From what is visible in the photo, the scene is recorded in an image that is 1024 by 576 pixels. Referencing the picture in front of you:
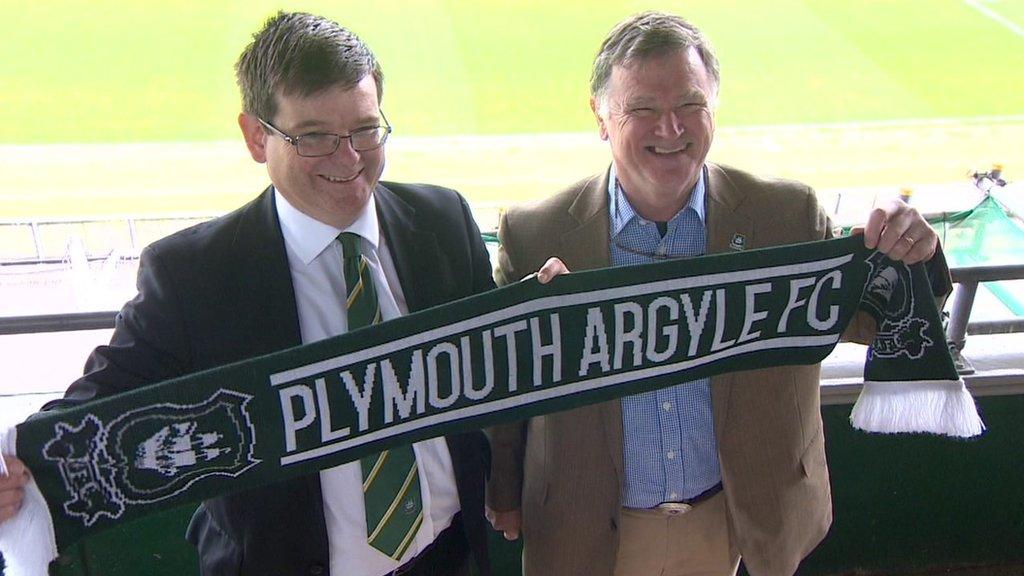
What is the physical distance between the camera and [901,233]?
1818mm

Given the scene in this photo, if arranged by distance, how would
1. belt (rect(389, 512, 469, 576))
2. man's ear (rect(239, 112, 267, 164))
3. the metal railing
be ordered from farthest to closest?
the metal railing → belt (rect(389, 512, 469, 576)) → man's ear (rect(239, 112, 267, 164))

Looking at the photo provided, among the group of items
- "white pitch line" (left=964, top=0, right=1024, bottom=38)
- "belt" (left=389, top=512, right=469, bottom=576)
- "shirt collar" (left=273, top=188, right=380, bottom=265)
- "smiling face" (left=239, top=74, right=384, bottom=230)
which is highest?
"white pitch line" (left=964, top=0, right=1024, bottom=38)

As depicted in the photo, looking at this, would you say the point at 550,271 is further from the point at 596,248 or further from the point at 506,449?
the point at 506,449

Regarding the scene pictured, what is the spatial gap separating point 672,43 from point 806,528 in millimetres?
1115

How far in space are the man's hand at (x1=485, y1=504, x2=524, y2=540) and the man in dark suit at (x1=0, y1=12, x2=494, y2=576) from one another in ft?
0.71

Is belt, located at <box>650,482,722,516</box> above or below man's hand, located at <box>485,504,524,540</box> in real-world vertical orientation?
above

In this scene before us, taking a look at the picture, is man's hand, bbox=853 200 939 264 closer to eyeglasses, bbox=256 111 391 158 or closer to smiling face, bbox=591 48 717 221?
smiling face, bbox=591 48 717 221

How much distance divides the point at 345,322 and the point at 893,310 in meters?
1.14

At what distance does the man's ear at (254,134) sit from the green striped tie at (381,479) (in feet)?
0.68

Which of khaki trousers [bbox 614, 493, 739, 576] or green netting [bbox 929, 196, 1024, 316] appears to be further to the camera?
green netting [bbox 929, 196, 1024, 316]

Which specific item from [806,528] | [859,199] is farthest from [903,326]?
[859,199]

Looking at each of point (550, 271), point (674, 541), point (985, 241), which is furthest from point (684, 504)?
point (985, 241)

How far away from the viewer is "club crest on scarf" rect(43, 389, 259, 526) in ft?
5.26

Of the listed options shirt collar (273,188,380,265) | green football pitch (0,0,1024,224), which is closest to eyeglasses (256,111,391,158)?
shirt collar (273,188,380,265)
